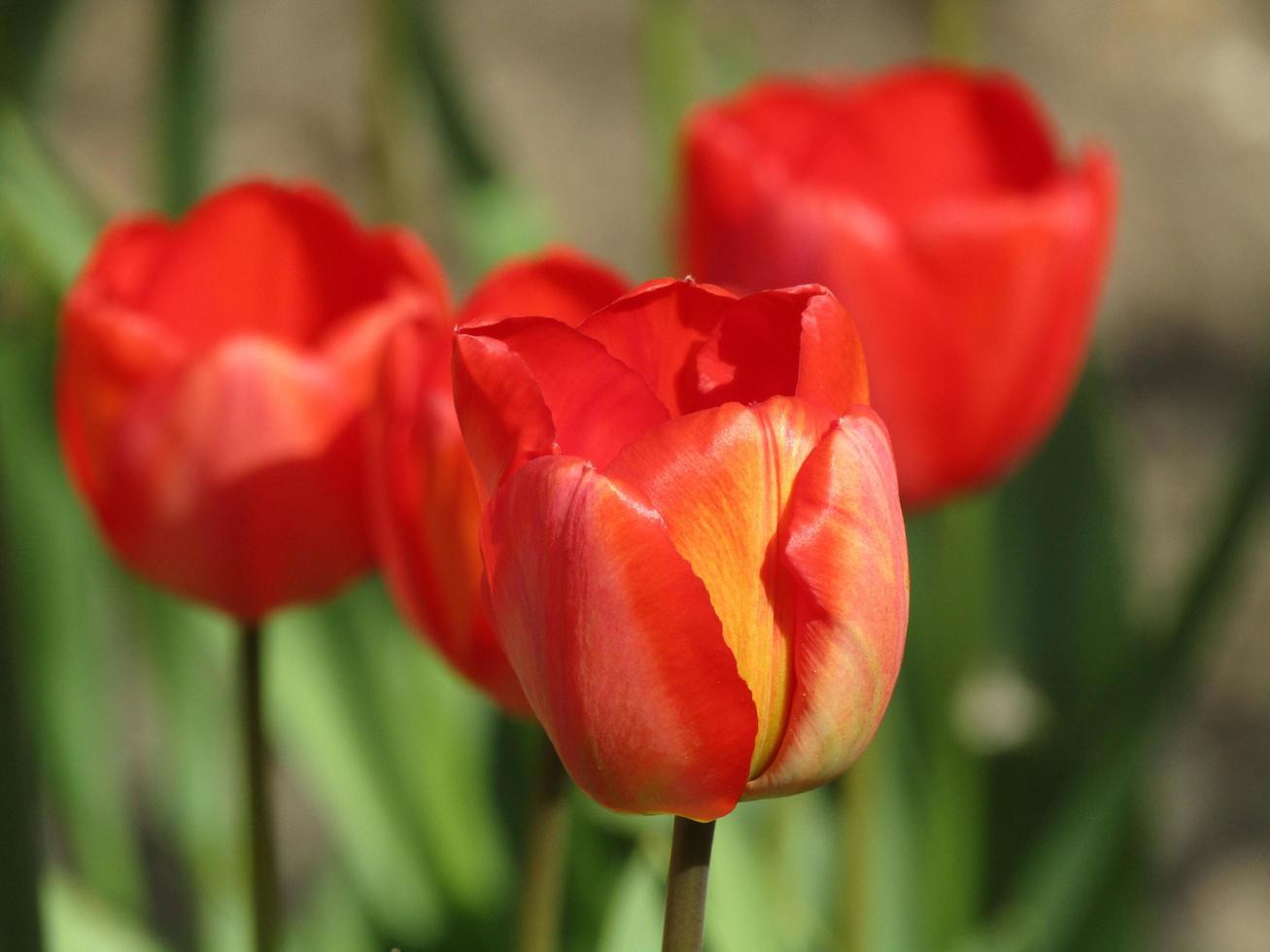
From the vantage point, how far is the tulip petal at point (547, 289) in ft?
1.18

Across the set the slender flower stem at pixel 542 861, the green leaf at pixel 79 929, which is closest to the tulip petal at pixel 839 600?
the slender flower stem at pixel 542 861

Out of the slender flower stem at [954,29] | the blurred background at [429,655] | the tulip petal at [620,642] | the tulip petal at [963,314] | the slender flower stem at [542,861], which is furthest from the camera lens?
the slender flower stem at [954,29]

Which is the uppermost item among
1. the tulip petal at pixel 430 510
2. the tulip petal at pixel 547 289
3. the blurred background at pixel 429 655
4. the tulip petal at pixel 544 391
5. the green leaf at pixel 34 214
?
the tulip petal at pixel 544 391

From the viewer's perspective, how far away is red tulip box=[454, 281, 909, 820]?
240 millimetres

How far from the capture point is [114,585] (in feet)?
3.03

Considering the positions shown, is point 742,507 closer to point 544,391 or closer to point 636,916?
point 544,391

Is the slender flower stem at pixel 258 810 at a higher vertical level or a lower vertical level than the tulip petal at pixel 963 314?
lower

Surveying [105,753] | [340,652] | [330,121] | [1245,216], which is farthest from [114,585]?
[1245,216]

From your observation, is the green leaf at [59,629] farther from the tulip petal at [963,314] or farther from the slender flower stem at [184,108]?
the tulip petal at [963,314]

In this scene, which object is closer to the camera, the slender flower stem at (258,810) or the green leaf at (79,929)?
the slender flower stem at (258,810)

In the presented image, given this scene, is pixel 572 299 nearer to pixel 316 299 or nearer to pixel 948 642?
pixel 316 299

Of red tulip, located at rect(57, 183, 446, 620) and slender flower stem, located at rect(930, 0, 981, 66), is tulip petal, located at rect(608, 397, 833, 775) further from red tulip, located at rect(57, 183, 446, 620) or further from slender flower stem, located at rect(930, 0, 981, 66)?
slender flower stem, located at rect(930, 0, 981, 66)

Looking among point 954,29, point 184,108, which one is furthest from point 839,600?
point 954,29

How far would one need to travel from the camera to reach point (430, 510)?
340 mm
